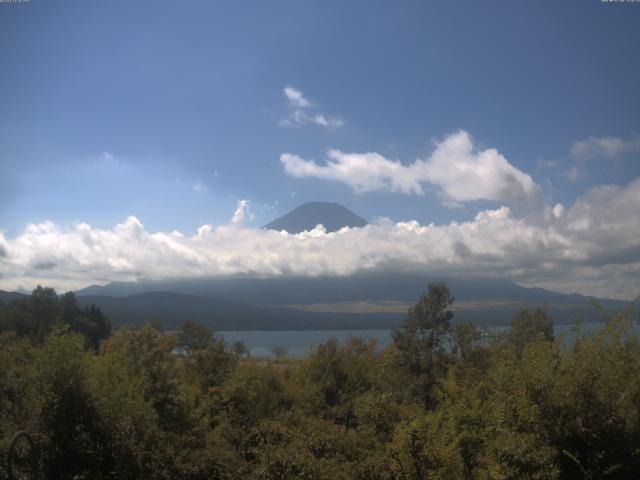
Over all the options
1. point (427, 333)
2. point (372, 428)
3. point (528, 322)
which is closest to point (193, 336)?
point (427, 333)

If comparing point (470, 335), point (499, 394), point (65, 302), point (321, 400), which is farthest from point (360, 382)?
point (65, 302)

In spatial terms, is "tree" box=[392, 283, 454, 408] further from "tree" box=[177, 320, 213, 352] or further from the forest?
"tree" box=[177, 320, 213, 352]

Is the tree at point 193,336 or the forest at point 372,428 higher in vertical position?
the forest at point 372,428

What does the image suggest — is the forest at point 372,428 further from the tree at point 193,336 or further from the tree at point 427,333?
the tree at point 193,336

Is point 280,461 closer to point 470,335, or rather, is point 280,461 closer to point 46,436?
point 46,436

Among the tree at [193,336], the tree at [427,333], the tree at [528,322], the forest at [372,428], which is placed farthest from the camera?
the tree at [193,336]

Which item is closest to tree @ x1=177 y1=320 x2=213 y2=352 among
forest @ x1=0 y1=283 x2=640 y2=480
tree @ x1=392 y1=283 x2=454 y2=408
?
tree @ x1=392 y1=283 x2=454 y2=408

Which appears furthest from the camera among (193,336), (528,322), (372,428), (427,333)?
(193,336)

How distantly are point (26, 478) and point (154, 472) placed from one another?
323cm

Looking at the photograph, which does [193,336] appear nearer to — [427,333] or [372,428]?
[427,333]

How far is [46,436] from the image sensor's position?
561 inches

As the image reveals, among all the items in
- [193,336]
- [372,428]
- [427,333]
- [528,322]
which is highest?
[427,333]

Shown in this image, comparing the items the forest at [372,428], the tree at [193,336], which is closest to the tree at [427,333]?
the forest at [372,428]

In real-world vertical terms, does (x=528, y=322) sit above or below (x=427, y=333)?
below
